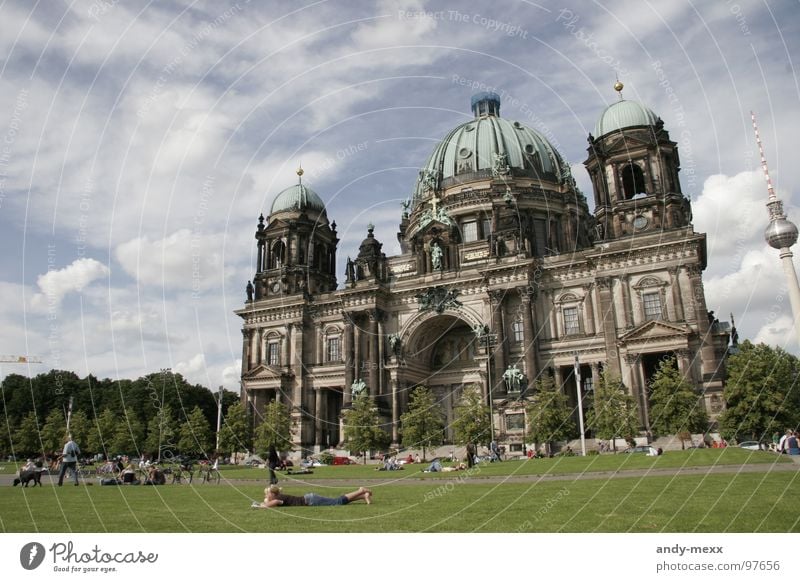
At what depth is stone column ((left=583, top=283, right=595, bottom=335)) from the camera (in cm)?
5131

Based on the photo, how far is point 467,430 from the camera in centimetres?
4319

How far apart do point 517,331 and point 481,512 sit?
43.4 meters

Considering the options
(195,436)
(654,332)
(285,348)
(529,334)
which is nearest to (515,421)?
(529,334)

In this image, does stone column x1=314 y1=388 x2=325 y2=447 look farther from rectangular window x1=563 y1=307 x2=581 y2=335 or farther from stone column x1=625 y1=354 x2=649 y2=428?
stone column x1=625 y1=354 x2=649 y2=428

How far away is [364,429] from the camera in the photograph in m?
48.4

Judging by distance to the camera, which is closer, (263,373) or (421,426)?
(421,426)

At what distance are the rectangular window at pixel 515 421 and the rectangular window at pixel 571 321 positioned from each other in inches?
376

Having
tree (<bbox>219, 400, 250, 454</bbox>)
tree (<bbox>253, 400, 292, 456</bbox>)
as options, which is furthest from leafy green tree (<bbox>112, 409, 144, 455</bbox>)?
tree (<bbox>253, 400, 292, 456</bbox>)

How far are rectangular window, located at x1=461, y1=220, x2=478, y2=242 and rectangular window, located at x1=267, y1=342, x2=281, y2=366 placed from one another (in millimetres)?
24424

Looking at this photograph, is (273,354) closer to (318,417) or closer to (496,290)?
(318,417)

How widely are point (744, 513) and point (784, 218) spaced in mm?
8616

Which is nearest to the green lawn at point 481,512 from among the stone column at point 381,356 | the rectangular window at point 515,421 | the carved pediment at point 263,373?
the rectangular window at point 515,421
